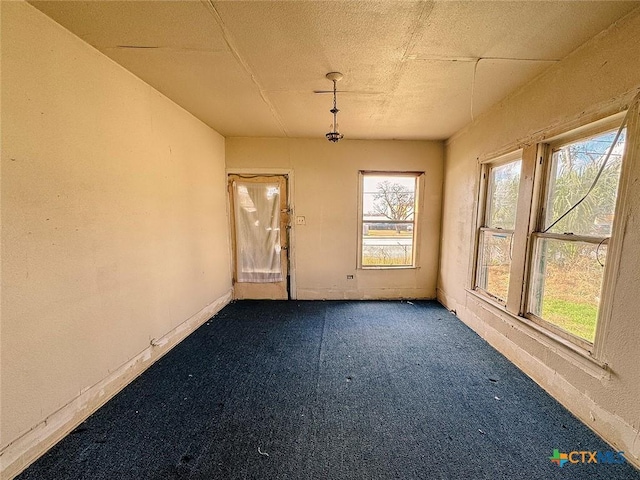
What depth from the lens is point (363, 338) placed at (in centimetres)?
274

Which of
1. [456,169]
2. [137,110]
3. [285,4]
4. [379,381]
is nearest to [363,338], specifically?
[379,381]

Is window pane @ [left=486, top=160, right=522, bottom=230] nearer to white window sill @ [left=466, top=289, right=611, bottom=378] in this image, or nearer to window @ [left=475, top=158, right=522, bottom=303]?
window @ [left=475, top=158, right=522, bottom=303]

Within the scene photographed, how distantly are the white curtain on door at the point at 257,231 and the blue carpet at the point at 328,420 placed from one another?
1.41 meters

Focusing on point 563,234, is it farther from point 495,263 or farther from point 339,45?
point 339,45

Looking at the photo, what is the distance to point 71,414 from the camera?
1569mm

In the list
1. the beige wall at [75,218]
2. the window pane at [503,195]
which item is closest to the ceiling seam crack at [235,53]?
the beige wall at [75,218]

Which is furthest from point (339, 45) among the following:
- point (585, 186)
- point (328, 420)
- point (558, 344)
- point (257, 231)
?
point (257, 231)

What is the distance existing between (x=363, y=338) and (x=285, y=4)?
9.12ft

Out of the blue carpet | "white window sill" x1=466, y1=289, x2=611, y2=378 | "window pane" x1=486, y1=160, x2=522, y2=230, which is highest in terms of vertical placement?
"window pane" x1=486, y1=160, x2=522, y2=230

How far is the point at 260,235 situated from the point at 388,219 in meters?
1.98

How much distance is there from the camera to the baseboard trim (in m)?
1.30

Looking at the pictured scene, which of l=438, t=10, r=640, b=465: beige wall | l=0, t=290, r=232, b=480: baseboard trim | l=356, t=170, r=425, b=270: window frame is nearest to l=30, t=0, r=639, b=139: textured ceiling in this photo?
l=438, t=10, r=640, b=465: beige wall

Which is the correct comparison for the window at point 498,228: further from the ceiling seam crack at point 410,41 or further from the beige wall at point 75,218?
the beige wall at point 75,218

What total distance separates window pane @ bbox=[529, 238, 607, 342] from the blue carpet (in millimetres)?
567
